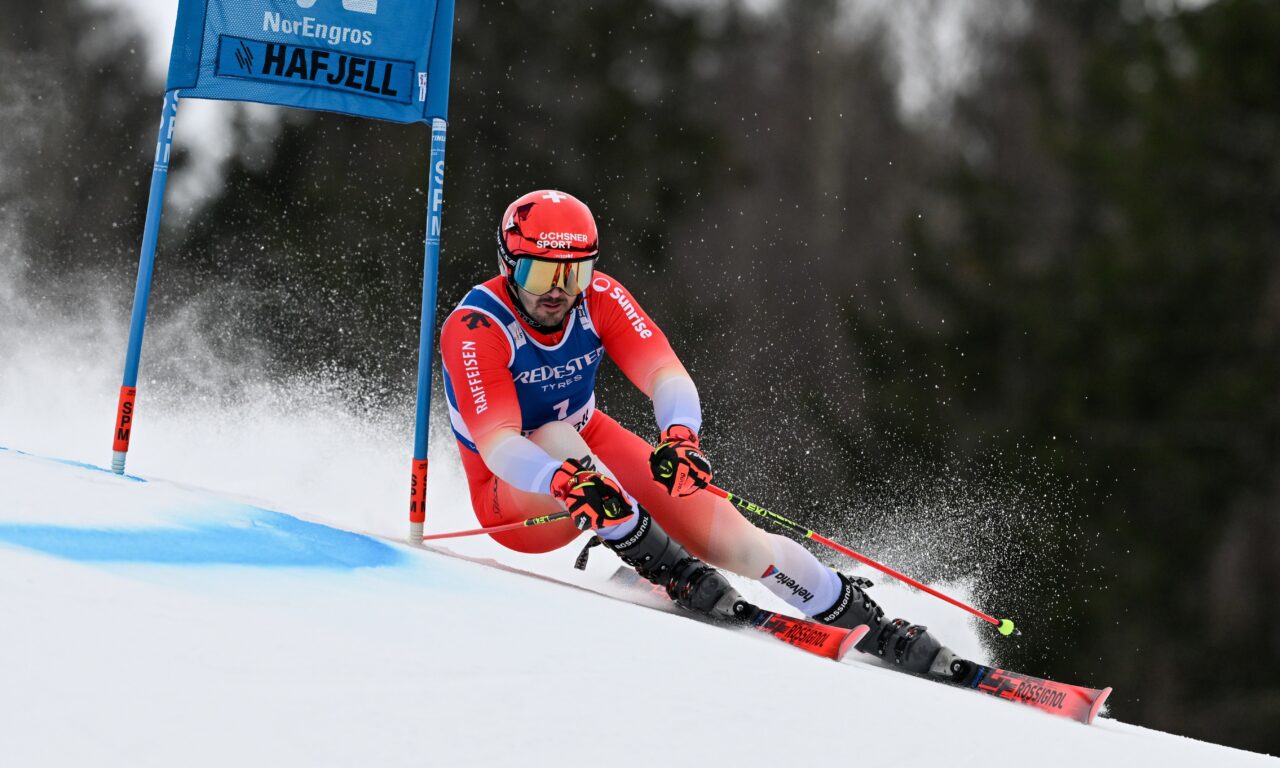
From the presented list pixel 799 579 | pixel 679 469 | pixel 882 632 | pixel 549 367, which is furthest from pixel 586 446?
pixel 882 632

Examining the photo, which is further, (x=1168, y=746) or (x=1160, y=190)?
(x=1160, y=190)

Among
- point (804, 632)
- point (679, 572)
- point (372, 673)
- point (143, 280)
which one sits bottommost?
point (372, 673)

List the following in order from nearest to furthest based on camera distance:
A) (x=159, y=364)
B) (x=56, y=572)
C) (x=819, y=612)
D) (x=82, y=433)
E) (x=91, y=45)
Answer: (x=56, y=572) < (x=819, y=612) < (x=82, y=433) < (x=159, y=364) < (x=91, y=45)

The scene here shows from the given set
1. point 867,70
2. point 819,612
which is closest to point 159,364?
point 819,612

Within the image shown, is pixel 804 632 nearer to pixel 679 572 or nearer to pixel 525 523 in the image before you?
pixel 679 572

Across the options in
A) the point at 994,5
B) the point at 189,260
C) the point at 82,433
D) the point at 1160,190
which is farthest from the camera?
the point at 994,5

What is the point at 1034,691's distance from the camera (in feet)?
14.9

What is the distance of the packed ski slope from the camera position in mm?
2557

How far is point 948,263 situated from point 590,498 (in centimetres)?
1487

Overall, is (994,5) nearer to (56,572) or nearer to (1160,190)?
(1160,190)

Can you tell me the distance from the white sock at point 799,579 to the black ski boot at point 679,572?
162 mm

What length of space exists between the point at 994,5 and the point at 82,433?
16.0 metres

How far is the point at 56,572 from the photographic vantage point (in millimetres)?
3105

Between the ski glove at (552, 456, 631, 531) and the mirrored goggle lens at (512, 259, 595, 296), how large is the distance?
0.70 metres
